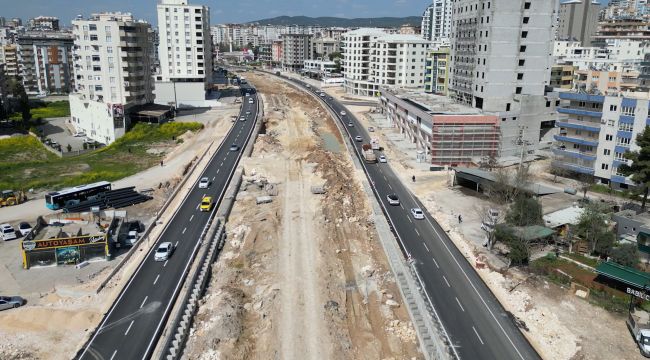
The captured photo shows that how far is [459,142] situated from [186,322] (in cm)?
4840

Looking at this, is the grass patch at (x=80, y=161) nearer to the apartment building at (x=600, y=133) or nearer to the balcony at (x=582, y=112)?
the balcony at (x=582, y=112)

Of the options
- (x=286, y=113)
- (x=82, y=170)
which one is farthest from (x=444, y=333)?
(x=286, y=113)

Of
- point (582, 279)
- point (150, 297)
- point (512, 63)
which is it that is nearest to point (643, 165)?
point (582, 279)

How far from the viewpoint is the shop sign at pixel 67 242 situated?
4366cm

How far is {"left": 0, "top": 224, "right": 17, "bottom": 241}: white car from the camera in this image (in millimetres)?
49844

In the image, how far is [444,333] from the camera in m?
32.7

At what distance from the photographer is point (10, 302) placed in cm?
3719

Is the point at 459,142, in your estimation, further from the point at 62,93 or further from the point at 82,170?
the point at 62,93

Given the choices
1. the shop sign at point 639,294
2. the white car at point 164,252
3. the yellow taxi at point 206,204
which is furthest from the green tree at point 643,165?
the white car at point 164,252

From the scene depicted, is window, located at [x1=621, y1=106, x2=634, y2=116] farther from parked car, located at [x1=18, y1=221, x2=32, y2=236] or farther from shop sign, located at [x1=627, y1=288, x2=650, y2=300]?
parked car, located at [x1=18, y1=221, x2=32, y2=236]

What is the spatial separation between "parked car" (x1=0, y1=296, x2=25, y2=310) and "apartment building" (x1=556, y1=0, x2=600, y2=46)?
16425 centimetres

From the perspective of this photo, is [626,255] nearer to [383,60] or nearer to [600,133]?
[600,133]

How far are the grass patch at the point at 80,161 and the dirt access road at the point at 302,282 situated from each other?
2082 centimetres

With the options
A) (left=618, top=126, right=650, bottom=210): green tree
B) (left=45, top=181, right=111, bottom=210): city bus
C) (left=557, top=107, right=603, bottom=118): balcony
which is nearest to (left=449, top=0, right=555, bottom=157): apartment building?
(left=557, top=107, right=603, bottom=118): balcony
